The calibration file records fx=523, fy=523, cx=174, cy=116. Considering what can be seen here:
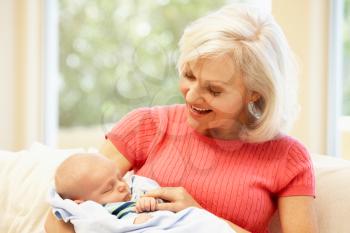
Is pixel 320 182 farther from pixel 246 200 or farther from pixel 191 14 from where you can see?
pixel 191 14

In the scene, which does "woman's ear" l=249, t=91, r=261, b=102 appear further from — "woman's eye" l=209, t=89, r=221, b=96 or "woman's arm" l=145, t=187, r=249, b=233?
"woman's arm" l=145, t=187, r=249, b=233

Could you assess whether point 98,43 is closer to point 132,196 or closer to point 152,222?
point 132,196

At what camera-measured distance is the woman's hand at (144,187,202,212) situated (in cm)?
Answer: 119

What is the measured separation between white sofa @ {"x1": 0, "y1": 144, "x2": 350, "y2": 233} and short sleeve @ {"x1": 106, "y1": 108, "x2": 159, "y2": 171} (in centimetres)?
34

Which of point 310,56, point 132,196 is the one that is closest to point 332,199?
point 132,196

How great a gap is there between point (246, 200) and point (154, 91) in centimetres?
36

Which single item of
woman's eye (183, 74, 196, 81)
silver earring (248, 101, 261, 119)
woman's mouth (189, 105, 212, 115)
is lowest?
silver earring (248, 101, 261, 119)

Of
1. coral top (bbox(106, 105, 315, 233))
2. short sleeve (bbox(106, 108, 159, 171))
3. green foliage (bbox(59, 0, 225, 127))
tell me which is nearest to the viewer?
coral top (bbox(106, 105, 315, 233))

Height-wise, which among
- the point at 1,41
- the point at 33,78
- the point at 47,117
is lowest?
the point at 47,117

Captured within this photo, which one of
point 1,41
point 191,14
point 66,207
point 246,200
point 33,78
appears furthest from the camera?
point 33,78

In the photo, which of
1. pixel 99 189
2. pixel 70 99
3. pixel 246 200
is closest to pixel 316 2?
pixel 246 200

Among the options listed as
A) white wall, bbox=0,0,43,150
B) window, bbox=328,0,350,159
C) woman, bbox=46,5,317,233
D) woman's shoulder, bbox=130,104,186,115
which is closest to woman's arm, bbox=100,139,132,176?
woman, bbox=46,5,317,233

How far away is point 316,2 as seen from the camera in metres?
2.07

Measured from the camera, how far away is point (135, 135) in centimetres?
142
